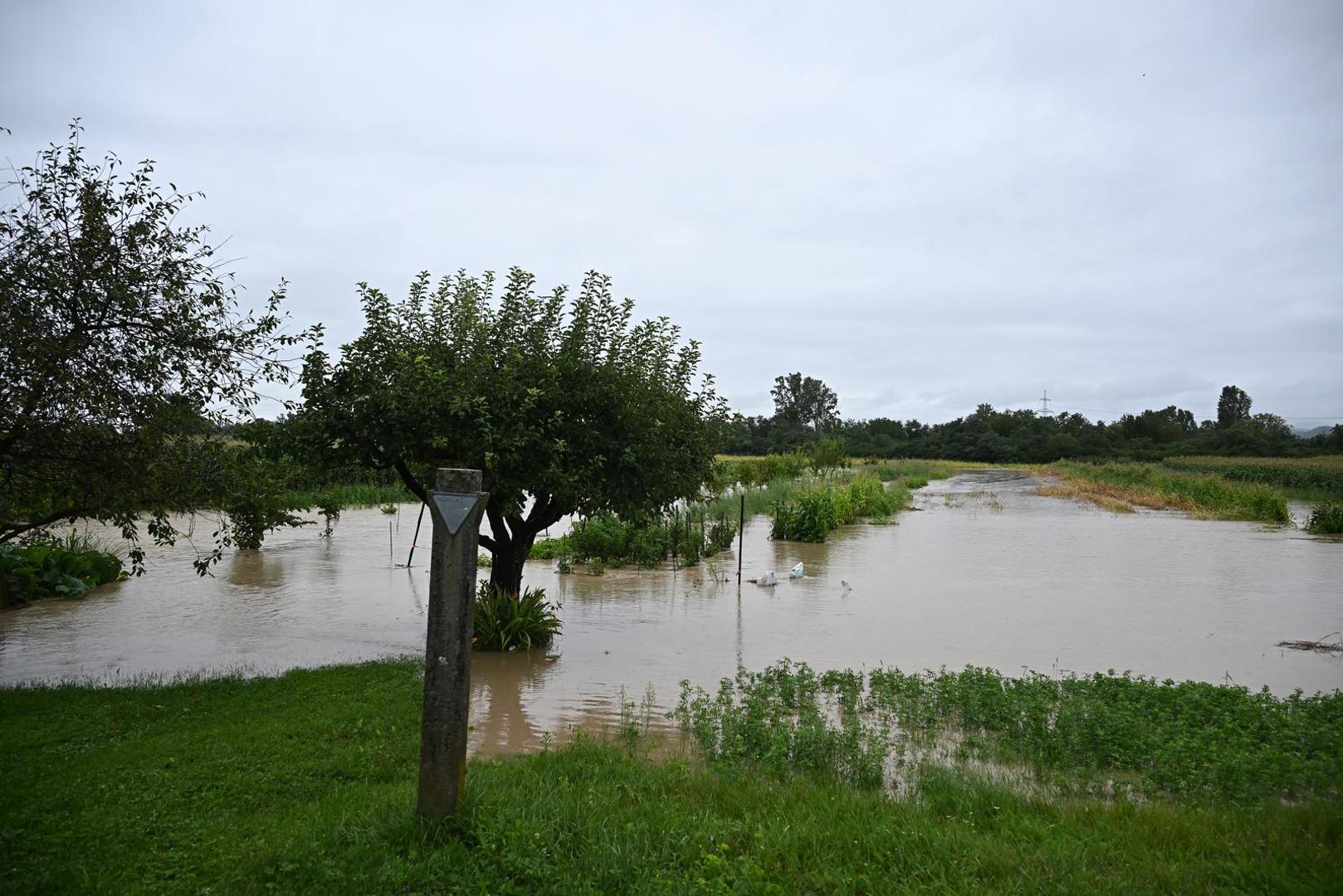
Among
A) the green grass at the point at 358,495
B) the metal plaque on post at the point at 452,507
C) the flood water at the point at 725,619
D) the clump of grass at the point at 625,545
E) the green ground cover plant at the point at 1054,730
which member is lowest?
the flood water at the point at 725,619

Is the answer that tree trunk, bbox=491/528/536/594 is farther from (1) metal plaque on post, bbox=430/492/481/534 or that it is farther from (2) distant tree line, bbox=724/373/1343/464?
(2) distant tree line, bbox=724/373/1343/464

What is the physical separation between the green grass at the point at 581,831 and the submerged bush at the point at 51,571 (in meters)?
10.2

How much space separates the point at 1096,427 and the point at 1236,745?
12293 centimetres

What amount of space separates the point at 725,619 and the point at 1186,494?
3841 cm

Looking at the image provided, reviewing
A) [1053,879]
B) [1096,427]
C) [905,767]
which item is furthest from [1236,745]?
[1096,427]

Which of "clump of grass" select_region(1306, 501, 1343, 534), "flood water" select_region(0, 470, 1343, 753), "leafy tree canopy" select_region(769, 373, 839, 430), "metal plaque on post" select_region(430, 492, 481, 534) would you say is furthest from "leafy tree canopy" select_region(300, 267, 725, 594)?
A: "leafy tree canopy" select_region(769, 373, 839, 430)

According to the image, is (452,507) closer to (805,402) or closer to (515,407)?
(515,407)

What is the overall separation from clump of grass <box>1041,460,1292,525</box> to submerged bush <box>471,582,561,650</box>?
32.0 m

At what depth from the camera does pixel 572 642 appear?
42.6 feet

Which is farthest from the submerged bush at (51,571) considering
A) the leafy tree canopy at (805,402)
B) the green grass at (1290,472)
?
the leafy tree canopy at (805,402)

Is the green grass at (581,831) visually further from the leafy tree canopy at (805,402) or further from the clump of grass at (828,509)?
the leafy tree canopy at (805,402)

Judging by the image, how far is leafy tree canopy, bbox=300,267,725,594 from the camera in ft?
34.0

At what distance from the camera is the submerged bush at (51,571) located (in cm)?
1528

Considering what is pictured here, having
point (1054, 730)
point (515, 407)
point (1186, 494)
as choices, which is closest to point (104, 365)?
point (515, 407)
